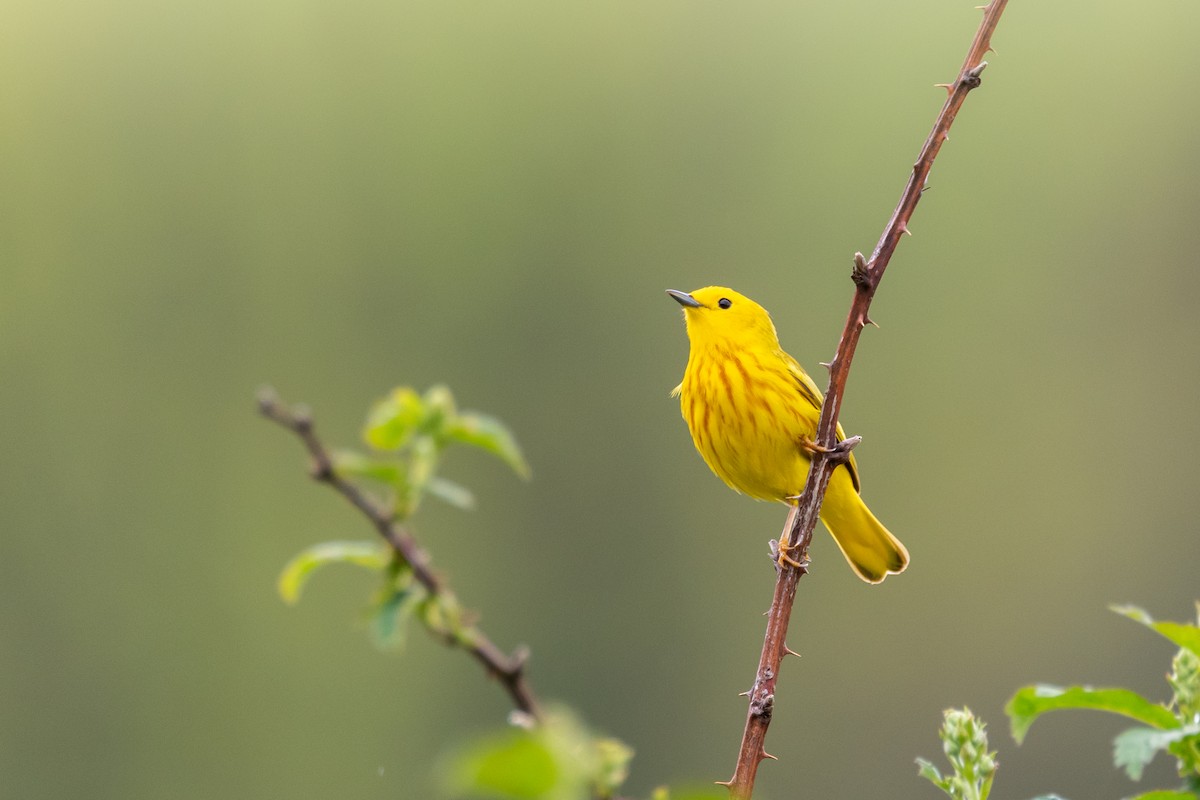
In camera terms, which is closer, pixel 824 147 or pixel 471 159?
pixel 824 147

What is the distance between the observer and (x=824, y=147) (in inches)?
1281

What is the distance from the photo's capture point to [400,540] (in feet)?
3.66

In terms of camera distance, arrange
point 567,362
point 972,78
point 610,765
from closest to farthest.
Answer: point 610,765 < point 972,78 < point 567,362

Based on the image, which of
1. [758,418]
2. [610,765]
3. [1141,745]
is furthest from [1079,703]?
[758,418]

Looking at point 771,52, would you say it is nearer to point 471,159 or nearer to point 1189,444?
point 471,159

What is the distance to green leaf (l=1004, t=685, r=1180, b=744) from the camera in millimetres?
Answer: 1479

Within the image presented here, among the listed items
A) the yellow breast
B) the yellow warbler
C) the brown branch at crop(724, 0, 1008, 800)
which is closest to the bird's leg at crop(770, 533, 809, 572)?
the brown branch at crop(724, 0, 1008, 800)

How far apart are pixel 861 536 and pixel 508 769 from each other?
172 inches

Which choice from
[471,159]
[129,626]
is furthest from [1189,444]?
[129,626]

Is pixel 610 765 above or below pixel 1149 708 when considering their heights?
below

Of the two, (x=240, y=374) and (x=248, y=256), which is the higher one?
(x=248, y=256)

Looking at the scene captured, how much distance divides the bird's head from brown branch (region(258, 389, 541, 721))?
3.79 metres

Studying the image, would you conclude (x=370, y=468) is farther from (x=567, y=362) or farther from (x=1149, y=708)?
(x=567, y=362)

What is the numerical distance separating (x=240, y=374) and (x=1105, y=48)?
68.8 ft
